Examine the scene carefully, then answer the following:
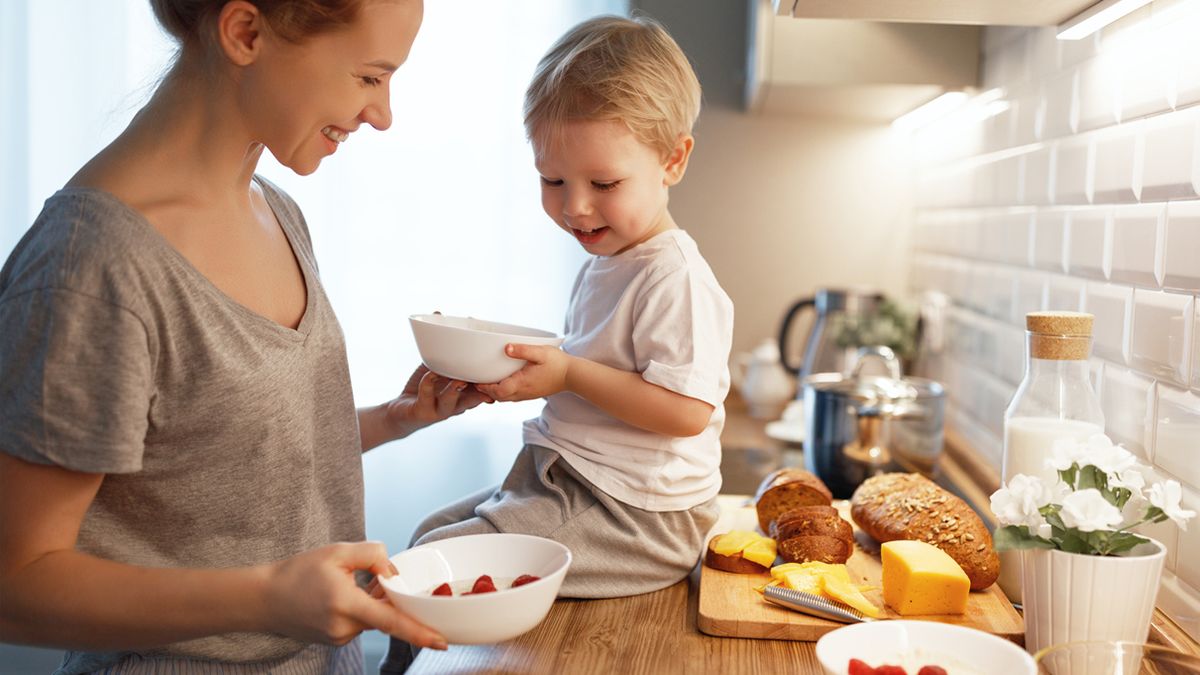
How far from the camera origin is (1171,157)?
41.7 inches

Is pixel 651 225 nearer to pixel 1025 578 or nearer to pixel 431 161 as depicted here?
pixel 1025 578

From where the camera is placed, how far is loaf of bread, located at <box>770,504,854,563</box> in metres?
1.15

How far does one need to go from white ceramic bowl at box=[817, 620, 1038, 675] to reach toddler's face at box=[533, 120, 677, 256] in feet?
1.84

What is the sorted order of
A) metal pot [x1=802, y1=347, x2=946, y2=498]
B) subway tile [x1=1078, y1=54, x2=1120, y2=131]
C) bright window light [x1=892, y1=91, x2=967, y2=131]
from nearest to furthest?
subway tile [x1=1078, y1=54, x2=1120, y2=131]
metal pot [x1=802, y1=347, x2=946, y2=498]
bright window light [x1=892, y1=91, x2=967, y2=131]

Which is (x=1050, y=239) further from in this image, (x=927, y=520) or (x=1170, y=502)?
(x=1170, y=502)

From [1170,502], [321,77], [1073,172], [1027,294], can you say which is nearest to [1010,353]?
[1027,294]

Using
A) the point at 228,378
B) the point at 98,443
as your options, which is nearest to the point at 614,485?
the point at 228,378

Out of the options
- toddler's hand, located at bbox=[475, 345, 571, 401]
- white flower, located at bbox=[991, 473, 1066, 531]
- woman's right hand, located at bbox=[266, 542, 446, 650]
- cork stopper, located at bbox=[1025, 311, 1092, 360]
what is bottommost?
woman's right hand, located at bbox=[266, 542, 446, 650]

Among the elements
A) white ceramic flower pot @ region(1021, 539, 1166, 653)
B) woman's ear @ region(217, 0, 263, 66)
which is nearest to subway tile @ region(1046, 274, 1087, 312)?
white ceramic flower pot @ region(1021, 539, 1166, 653)

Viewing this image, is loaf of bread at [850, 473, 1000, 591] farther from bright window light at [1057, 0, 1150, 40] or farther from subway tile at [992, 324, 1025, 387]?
bright window light at [1057, 0, 1150, 40]

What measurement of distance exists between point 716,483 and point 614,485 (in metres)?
0.15

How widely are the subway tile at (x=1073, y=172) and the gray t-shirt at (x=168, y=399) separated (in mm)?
985

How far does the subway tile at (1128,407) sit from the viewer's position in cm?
111

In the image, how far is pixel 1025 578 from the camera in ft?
3.02
